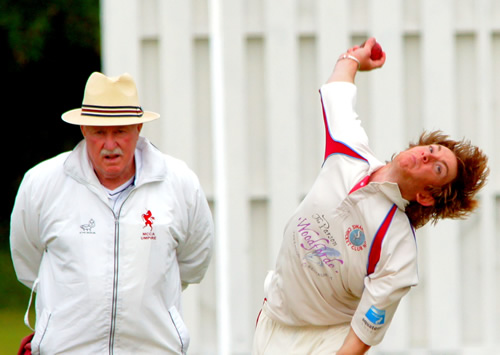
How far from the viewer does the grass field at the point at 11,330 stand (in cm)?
855

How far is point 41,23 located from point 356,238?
28.4 ft

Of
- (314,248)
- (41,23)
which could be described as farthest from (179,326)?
(41,23)

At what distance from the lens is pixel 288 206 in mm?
5441

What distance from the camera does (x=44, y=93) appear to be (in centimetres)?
1261

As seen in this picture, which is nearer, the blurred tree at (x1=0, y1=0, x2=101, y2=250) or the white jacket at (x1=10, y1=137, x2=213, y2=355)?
the white jacket at (x1=10, y1=137, x2=213, y2=355)

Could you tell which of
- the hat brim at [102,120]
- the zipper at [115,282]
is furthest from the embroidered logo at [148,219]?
the hat brim at [102,120]

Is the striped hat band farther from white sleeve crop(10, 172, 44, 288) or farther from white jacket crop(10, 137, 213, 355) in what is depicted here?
white sleeve crop(10, 172, 44, 288)

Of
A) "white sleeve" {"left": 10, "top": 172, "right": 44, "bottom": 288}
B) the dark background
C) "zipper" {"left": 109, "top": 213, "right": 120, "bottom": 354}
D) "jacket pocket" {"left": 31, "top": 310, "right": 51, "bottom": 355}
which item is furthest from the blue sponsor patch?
the dark background

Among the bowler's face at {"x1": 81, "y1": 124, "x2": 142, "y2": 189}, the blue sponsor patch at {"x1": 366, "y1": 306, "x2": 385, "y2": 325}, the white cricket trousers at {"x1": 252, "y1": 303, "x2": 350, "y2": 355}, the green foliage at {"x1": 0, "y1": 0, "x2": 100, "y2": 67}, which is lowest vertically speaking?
the white cricket trousers at {"x1": 252, "y1": 303, "x2": 350, "y2": 355}

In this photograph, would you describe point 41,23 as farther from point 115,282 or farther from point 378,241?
point 378,241

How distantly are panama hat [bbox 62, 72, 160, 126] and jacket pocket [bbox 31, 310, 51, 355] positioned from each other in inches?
27.9

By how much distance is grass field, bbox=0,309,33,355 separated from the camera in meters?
8.55

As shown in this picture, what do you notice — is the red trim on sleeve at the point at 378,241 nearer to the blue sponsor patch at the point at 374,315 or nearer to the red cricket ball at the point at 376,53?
the blue sponsor patch at the point at 374,315

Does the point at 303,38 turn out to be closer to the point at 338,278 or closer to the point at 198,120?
the point at 198,120
